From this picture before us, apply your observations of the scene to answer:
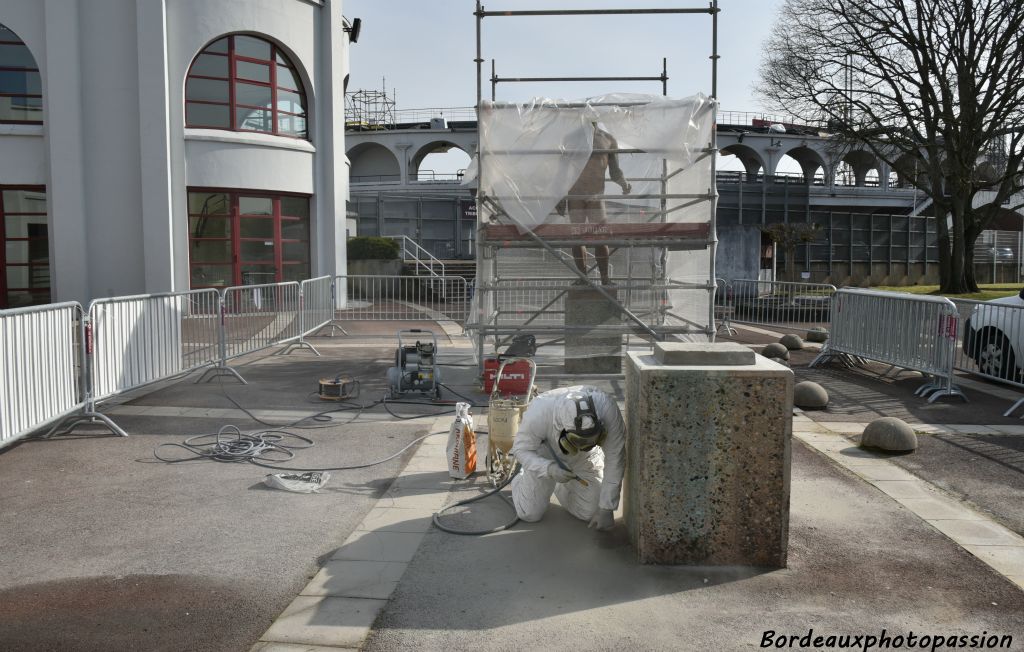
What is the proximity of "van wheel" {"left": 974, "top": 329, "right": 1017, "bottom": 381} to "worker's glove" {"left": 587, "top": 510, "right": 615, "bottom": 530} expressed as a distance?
8192 millimetres

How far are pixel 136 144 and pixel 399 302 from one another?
22.2ft

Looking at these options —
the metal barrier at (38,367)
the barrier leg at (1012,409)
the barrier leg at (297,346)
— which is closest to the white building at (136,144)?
the barrier leg at (297,346)

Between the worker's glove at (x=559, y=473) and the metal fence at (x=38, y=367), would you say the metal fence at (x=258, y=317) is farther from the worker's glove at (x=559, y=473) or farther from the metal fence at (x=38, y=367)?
the worker's glove at (x=559, y=473)

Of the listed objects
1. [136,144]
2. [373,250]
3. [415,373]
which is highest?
[136,144]

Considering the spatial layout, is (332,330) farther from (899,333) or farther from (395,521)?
(395,521)

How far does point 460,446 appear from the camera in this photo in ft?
22.0

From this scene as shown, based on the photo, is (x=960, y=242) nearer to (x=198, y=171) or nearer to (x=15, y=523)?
(x=198, y=171)

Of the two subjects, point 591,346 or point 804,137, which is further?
point 804,137

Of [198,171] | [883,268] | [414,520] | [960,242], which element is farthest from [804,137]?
[414,520]

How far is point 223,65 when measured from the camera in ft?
63.1

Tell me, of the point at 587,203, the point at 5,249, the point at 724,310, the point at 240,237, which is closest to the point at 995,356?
the point at 587,203

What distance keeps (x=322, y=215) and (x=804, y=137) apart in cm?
3647

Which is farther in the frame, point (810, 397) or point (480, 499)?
point (810, 397)

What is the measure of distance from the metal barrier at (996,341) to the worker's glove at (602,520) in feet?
24.2
